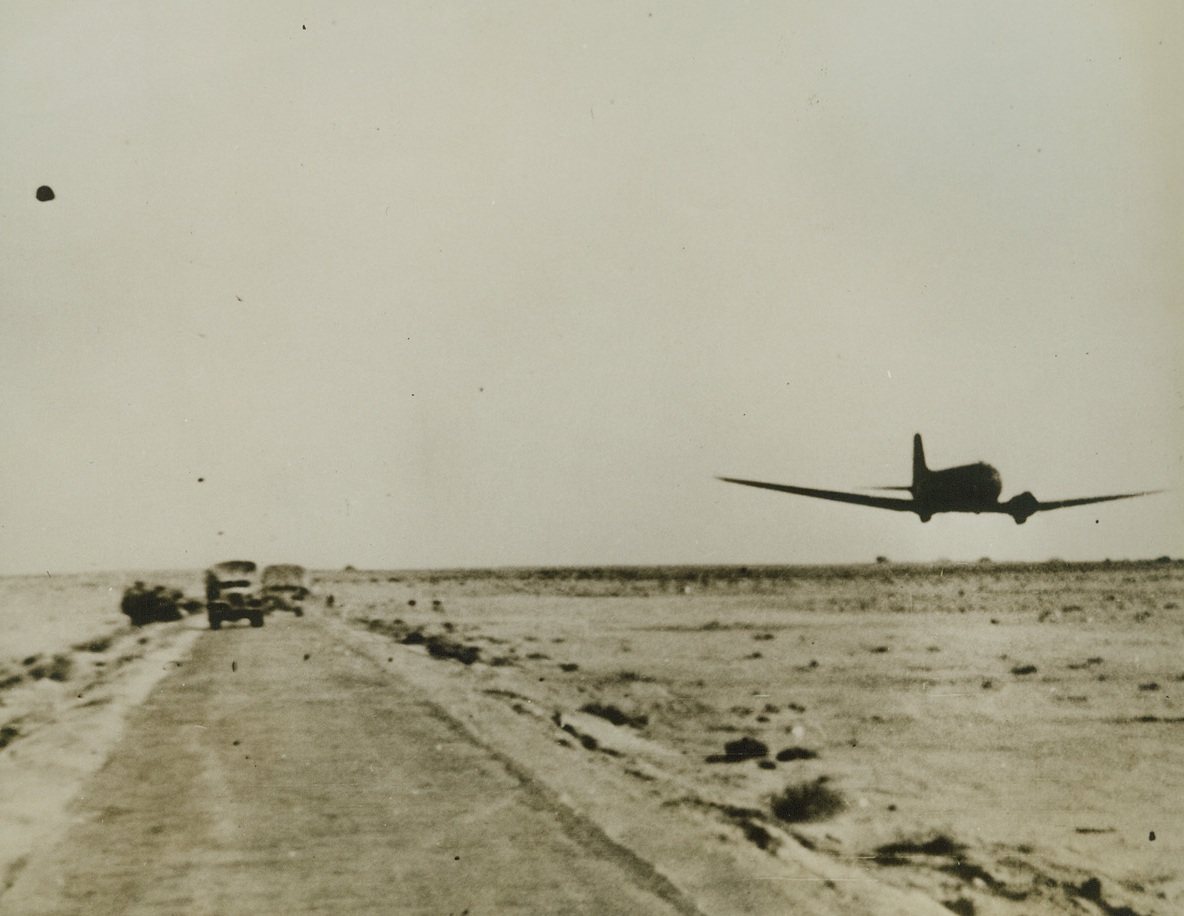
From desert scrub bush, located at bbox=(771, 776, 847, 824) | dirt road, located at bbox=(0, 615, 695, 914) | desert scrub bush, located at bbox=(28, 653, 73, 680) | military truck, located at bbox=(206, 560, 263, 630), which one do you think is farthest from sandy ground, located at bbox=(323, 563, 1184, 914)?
desert scrub bush, located at bbox=(28, 653, 73, 680)

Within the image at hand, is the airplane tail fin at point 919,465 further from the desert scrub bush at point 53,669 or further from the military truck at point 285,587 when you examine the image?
the military truck at point 285,587

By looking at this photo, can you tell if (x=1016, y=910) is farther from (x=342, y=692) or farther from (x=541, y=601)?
(x=541, y=601)

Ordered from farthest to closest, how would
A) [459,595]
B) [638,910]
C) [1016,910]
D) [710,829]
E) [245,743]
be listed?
[459,595]
[245,743]
[710,829]
[1016,910]
[638,910]

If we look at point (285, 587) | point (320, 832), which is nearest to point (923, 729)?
point (320, 832)

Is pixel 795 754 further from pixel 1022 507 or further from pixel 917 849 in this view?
pixel 1022 507

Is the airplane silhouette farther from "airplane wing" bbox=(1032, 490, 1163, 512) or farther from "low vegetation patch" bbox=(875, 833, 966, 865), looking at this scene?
"low vegetation patch" bbox=(875, 833, 966, 865)

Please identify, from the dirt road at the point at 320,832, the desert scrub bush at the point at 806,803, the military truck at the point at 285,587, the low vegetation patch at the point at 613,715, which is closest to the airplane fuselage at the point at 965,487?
the low vegetation patch at the point at 613,715

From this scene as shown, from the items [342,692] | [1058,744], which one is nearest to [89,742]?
[342,692]
